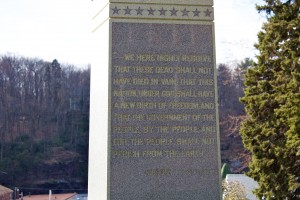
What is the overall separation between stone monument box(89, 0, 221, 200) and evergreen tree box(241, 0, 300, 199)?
698 centimetres

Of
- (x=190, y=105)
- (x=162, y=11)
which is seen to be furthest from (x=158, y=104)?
(x=162, y=11)

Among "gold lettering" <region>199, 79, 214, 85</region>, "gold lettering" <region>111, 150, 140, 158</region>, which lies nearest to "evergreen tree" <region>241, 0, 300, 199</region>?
"gold lettering" <region>199, 79, 214, 85</region>

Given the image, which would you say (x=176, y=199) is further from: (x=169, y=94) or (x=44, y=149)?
(x=44, y=149)

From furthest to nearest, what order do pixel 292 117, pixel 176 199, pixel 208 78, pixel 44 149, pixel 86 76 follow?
pixel 86 76, pixel 44 149, pixel 292 117, pixel 208 78, pixel 176 199

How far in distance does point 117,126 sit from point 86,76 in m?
79.3

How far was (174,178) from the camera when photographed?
7348mm

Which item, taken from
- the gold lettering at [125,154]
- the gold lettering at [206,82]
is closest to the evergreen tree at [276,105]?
the gold lettering at [206,82]

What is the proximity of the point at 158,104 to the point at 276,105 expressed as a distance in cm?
963

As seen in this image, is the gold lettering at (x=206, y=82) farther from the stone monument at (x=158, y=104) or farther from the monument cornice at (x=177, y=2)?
the monument cornice at (x=177, y=2)

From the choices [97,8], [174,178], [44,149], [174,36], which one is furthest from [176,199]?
[44,149]

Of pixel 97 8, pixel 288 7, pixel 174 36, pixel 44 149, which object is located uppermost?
pixel 288 7

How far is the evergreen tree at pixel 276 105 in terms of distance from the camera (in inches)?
575

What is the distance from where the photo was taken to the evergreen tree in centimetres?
1460

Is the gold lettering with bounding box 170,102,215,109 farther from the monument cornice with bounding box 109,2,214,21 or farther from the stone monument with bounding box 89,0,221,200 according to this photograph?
the monument cornice with bounding box 109,2,214,21
